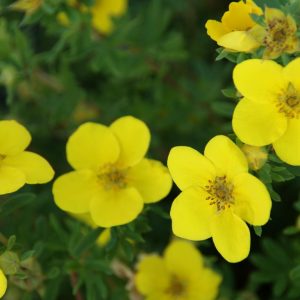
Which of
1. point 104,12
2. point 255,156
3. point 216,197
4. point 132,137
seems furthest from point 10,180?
point 104,12

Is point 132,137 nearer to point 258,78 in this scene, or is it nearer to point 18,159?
point 18,159

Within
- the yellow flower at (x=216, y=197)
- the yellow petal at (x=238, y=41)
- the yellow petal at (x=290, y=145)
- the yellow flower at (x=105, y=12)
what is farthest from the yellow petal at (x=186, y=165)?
the yellow flower at (x=105, y=12)

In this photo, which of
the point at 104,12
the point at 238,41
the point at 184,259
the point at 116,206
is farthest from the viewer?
the point at 104,12

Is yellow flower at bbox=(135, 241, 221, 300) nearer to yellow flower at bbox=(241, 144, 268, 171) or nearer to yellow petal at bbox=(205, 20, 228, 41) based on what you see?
yellow flower at bbox=(241, 144, 268, 171)

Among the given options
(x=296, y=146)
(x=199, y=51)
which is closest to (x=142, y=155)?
(x=296, y=146)

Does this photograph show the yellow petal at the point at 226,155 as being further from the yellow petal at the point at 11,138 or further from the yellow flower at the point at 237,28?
the yellow petal at the point at 11,138

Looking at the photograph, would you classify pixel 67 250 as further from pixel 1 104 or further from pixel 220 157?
pixel 1 104
